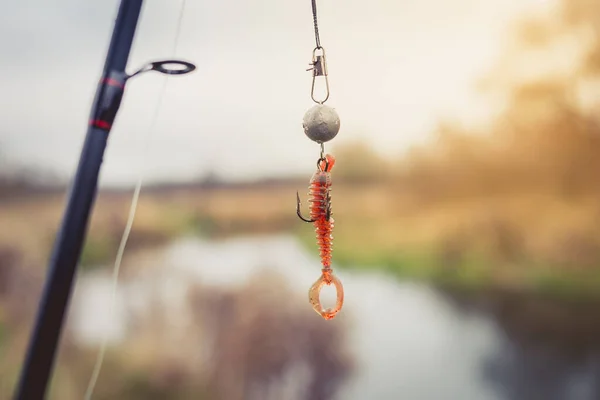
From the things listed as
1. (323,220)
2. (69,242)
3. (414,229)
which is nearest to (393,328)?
(414,229)

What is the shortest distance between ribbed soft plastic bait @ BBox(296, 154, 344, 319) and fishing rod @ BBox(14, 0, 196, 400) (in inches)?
13.6

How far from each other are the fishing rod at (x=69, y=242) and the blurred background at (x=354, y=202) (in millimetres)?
668

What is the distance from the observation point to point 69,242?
2.40ft

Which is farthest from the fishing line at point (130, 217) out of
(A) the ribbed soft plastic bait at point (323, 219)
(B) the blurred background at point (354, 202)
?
(A) the ribbed soft plastic bait at point (323, 219)

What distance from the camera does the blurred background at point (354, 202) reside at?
4.62 feet

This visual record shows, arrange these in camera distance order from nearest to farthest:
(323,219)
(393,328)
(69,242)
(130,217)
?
(69,242) < (323,219) < (130,217) < (393,328)

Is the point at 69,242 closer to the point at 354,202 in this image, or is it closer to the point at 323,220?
the point at 323,220

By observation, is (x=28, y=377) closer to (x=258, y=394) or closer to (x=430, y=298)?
(x=258, y=394)

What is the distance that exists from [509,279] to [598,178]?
0.37 m

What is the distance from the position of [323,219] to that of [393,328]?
25.5 inches

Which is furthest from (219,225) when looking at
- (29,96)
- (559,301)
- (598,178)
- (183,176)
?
(598,178)

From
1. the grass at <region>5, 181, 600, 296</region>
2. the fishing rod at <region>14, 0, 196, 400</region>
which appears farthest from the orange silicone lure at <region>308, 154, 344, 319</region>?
the grass at <region>5, 181, 600, 296</region>

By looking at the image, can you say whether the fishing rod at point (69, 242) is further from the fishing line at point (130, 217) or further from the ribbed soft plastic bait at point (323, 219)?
the fishing line at point (130, 217)

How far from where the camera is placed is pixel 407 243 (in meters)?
1.48
